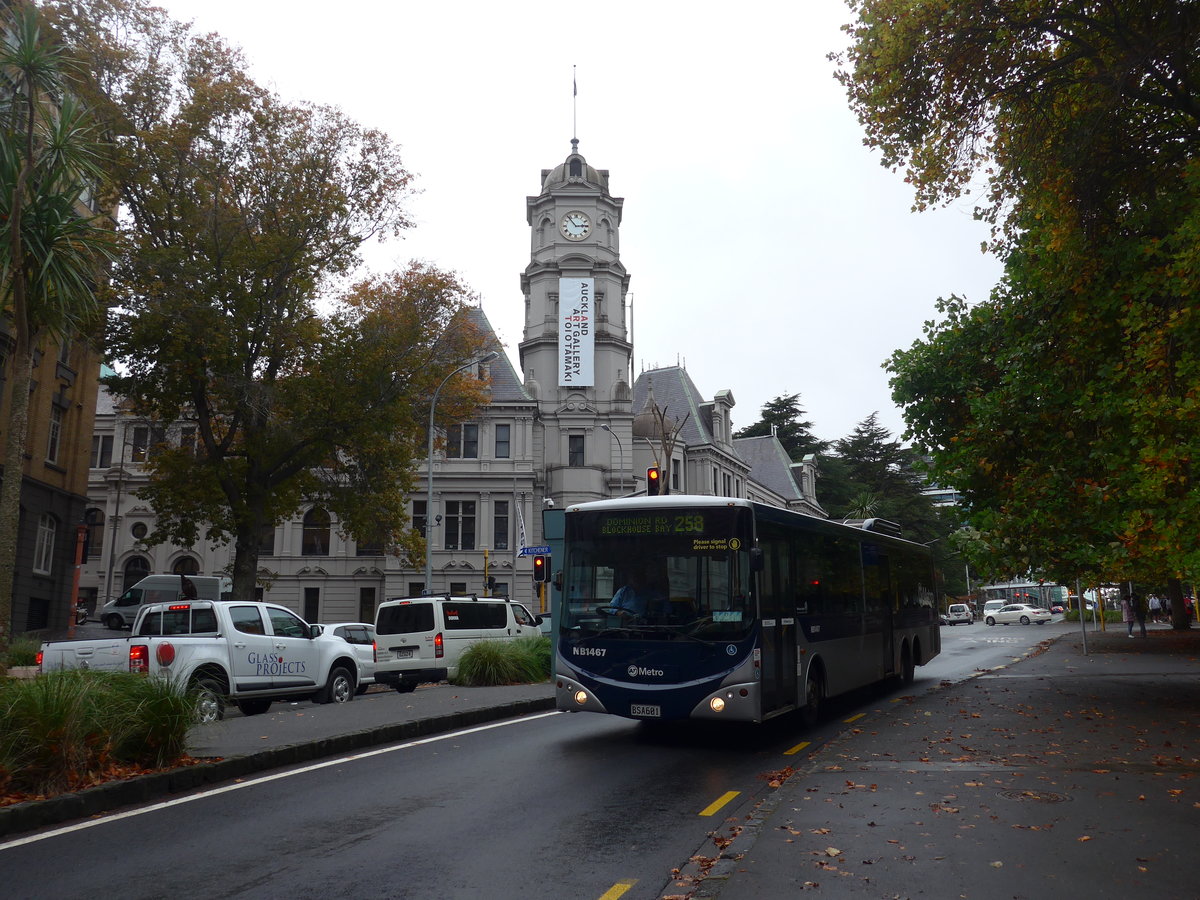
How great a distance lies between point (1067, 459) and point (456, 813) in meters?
11.2

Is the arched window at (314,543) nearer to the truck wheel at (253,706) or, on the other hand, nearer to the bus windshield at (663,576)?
the truck wheel at (253,706)

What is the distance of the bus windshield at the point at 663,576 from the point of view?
11.2 m

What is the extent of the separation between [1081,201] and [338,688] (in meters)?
13.7

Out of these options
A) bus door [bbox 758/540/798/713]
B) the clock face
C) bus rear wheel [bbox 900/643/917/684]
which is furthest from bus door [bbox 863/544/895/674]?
the clock face

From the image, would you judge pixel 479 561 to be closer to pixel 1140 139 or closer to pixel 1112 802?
pixel 1140 139

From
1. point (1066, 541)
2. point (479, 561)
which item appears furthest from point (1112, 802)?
point (479, 561)

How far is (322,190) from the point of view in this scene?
28.1 meters

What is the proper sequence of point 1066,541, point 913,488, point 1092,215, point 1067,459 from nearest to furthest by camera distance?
point 1092,215
point 1067,459
point 1066,541
point 913,488

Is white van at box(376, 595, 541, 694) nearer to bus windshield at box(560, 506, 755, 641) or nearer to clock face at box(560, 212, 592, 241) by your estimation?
bus windshield at box(560, 506, 755, 641)

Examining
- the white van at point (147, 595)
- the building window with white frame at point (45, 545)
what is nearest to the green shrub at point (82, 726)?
the white van at point (147, 595)

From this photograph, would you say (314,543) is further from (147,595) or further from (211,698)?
(211,698)

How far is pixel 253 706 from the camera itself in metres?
16.3

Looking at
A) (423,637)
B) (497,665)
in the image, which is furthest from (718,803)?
(423,637)

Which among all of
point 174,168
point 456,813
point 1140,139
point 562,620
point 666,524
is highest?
point 174,168
